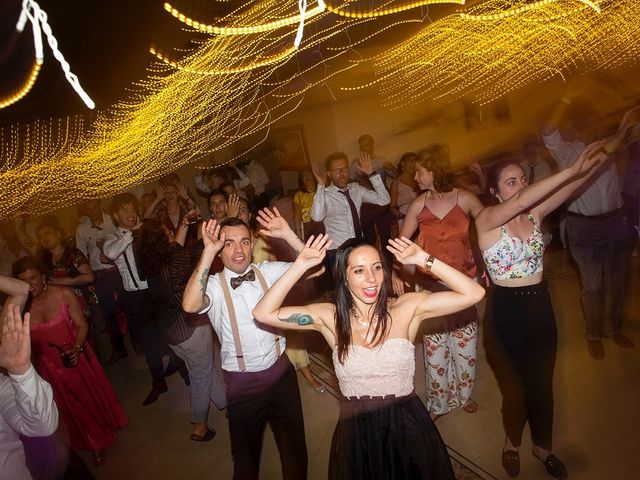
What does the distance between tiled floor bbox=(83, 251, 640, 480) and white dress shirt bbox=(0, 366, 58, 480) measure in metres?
1.72

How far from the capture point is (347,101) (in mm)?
9938

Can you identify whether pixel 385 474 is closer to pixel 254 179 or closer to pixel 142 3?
pixel 142 3

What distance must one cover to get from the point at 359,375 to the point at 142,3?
252 inches

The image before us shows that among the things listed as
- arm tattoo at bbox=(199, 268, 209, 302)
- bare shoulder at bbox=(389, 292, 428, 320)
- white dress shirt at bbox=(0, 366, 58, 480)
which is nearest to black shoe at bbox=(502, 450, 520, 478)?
bare shoulder at bbox=(389, 292, 428, 320)

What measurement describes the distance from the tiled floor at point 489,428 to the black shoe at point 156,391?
0.21 ft

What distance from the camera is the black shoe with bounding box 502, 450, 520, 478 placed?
279 centimetres

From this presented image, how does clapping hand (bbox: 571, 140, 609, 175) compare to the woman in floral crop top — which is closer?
clapping hand (bbox: 571, 140, 609, 175)

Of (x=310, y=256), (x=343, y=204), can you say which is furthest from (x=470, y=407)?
(x=343, y=204)

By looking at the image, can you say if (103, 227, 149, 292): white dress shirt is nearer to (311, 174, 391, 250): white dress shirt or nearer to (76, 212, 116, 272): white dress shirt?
(76, 212, 116, 272): white dress shirt

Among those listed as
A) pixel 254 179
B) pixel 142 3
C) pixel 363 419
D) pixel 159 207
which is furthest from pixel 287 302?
pixel 254 179

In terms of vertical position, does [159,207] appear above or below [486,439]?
above

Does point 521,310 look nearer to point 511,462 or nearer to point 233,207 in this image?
point 511,462

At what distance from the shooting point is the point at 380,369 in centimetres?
212

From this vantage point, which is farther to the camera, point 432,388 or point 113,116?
point 113,116
